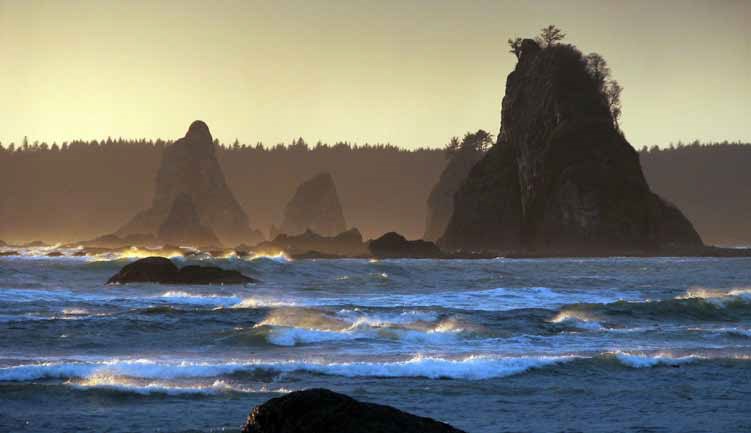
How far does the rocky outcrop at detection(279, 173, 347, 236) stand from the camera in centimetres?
18012

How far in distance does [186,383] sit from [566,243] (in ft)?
277

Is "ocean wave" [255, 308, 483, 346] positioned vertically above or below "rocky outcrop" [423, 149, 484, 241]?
below

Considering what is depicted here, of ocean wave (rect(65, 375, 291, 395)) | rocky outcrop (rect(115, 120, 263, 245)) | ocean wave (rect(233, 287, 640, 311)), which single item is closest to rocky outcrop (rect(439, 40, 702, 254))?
ocean wave (rect(233, 287, 640, 311))

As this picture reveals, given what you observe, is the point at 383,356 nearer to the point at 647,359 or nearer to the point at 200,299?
the point at 647,359

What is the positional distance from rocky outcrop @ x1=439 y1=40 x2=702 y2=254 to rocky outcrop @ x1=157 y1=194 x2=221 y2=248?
39005 millimetres

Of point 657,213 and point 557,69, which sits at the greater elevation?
point 557,69

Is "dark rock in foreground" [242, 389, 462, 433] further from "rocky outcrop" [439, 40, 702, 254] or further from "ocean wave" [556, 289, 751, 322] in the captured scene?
"rocky outcrop" [439, 40, 702, 254]

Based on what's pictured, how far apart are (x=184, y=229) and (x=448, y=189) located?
36622 mm

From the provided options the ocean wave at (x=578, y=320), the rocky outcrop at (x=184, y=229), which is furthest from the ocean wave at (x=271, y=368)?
the rocky outcrop at (x=184, y=229)

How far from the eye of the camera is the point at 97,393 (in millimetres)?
18578

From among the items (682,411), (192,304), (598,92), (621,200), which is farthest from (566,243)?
(682,411)

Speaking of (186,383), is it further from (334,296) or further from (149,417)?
(334,296)

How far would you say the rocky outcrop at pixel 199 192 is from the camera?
172 metres

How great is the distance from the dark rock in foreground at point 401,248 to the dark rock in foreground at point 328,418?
8339 cm
